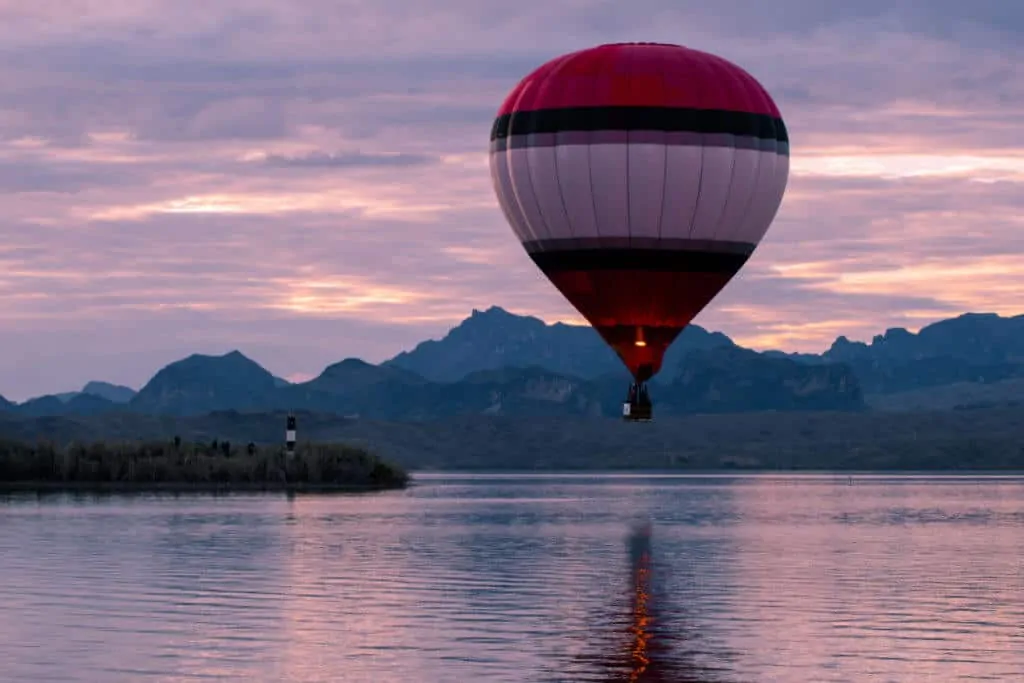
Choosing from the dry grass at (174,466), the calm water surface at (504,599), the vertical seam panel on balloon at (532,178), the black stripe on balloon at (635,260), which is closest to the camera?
the calm water surface at (504,599)

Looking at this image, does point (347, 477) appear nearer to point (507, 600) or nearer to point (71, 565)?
point (71, 565)

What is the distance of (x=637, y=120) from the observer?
226 feet

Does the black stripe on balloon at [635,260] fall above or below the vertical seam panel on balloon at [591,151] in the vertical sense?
below

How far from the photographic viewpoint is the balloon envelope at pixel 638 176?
68.9 metres

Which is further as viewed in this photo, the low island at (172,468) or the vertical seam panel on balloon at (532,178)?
the low island at (172,468)

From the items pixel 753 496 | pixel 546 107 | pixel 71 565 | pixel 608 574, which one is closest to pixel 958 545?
pixel 608 574

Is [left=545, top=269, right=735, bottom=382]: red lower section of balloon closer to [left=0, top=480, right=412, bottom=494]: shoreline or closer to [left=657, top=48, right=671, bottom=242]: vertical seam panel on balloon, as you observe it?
[left=657, top=48, right=671, bottom=242]: vertical seam panel on balloon

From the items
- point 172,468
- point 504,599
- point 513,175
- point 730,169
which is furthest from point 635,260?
point 172,468

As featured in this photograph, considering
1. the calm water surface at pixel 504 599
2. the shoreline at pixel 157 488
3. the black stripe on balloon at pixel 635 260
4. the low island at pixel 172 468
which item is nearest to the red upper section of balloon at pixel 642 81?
the black stripe on balloon at pixel 635 260

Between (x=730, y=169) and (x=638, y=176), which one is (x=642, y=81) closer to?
(x=638, y=176)

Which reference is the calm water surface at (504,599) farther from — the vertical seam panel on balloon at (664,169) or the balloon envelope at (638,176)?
the vertical seam panel on balloon at (664,169)

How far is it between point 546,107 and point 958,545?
91.7 ft

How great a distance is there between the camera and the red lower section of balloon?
69875 mm

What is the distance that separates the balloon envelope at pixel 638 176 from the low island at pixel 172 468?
299 feet
